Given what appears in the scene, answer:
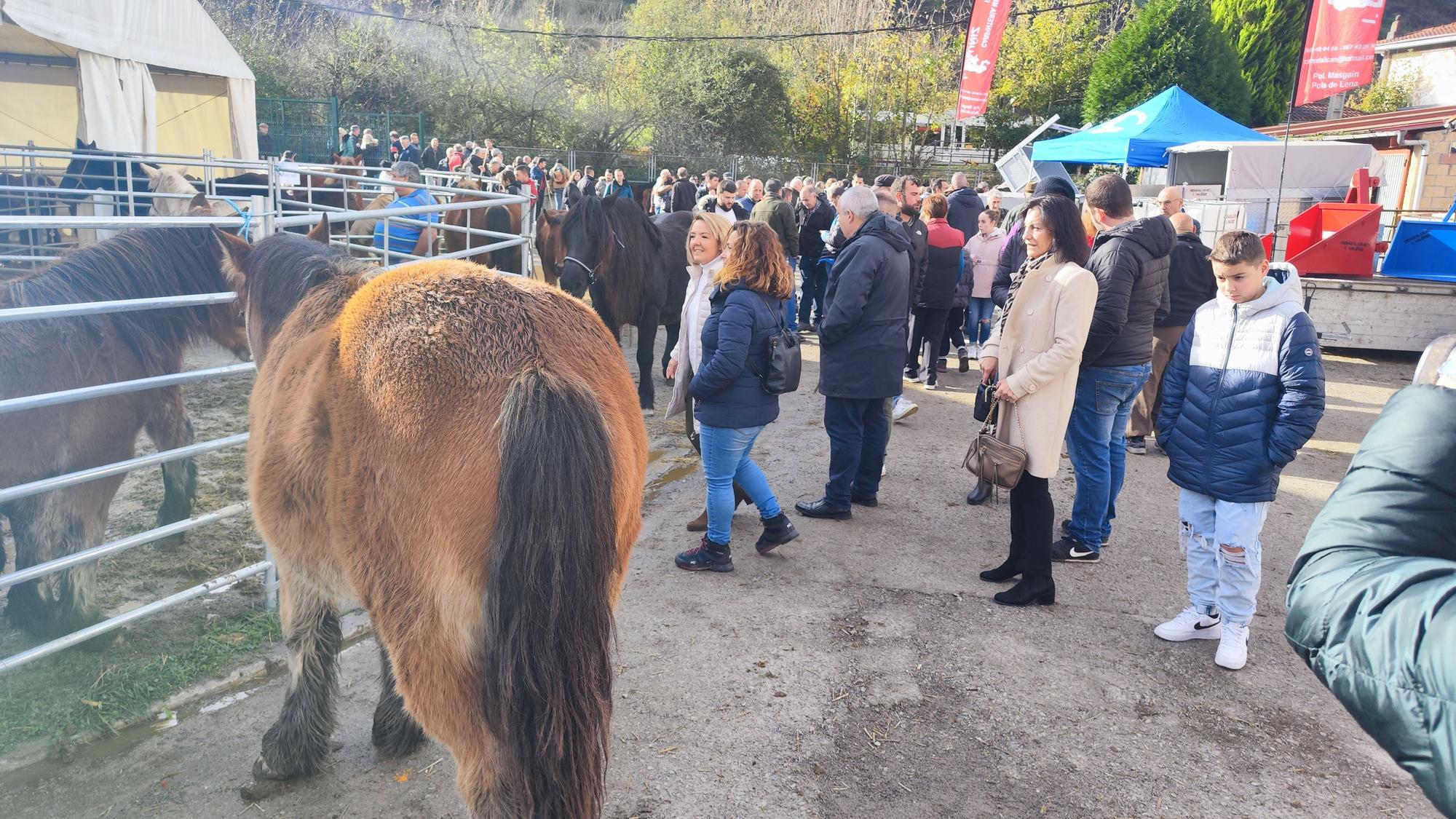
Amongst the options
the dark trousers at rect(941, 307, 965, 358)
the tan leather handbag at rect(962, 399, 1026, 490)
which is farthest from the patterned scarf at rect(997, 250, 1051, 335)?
the dark trousers at rect(941, 307, 965, 358)

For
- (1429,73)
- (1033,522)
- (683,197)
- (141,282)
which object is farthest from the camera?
(1429,73)

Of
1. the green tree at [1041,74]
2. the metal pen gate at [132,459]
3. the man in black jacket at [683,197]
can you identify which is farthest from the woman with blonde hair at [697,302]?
the green tree at [1041,74]

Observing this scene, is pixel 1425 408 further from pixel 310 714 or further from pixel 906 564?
pixel 906 564

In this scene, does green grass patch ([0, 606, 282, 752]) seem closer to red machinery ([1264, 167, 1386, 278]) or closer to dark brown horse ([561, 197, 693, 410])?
dark brown horse ([561, 197, 693, 410])

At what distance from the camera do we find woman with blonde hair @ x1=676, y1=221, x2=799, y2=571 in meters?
4.41

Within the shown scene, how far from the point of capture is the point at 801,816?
2814 mm

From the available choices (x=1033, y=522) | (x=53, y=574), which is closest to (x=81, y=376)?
(x=53, y=574)

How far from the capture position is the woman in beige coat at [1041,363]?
4094 mm

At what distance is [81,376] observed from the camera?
3.70 metres

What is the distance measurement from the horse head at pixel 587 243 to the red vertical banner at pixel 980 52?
1427 centimetres

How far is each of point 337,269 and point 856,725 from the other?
2589 millimetres

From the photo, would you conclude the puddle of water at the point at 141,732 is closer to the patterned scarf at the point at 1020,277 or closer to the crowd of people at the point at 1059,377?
the crowd of people at the point at 1059,377

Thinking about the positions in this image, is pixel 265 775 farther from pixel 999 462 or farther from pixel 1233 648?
pixel 1233 648

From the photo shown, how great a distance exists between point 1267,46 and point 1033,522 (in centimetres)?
3355
